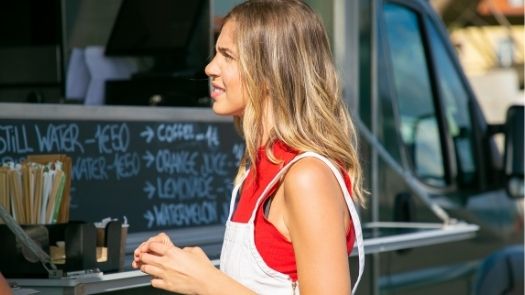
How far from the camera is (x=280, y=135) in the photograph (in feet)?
7.49

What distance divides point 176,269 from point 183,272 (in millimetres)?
14

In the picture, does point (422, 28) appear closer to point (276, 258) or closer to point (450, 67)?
point (450, 67)

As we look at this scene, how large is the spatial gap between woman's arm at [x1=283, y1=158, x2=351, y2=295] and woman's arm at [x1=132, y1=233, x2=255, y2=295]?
5.1 inches

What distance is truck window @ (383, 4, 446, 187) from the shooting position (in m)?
5.02

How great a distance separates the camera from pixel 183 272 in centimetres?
218

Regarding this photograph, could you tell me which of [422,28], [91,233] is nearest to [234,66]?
[91,233]

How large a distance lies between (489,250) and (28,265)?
2.88 meters

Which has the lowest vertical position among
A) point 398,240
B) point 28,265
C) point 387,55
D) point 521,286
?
point 521,286

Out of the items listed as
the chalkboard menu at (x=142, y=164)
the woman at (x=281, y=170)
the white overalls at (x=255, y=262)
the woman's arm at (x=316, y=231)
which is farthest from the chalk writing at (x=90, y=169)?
the woman's arm at (x=316, y=231)

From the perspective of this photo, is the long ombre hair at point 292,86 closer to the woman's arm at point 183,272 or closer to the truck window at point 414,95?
the woman's arm at point 183,272

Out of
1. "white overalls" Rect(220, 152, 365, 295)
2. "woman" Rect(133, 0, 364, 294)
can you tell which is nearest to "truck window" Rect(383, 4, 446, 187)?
"woman" Rect(133, 0, 364, 294)

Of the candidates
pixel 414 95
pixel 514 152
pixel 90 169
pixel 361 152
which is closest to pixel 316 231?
pixel 90 169

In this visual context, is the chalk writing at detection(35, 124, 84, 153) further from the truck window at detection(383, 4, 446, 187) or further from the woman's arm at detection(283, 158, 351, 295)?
the truck window at detection(383, 4, 446, 187)

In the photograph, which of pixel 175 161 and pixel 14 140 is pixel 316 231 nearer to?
pixel 14 140
